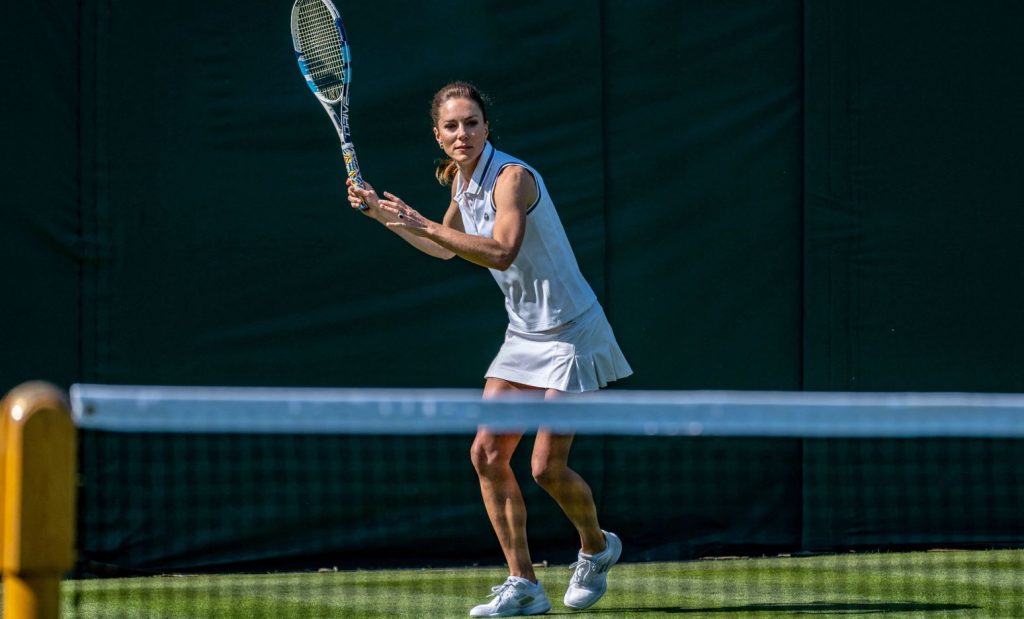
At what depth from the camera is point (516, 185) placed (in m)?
4.98

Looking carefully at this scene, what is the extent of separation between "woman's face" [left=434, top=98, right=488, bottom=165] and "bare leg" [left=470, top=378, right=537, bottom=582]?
76 cm

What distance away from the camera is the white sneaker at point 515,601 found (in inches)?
198

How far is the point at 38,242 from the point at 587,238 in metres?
2.26

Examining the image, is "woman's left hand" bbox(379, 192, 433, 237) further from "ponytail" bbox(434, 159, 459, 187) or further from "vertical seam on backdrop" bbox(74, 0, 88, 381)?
"vertical seam on backdrop" bbox(74, 0, 88, 381)

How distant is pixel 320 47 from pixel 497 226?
1308 mm

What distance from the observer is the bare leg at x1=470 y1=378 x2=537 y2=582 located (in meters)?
5.05

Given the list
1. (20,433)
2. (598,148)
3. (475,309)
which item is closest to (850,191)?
(598,148)

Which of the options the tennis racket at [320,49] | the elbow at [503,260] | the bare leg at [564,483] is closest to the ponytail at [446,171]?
the tennis racket at [320,49]

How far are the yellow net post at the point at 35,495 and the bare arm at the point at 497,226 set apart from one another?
8.12ft

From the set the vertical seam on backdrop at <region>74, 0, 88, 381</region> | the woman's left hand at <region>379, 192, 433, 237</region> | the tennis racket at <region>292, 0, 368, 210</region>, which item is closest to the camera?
the woman's left hand at <region>379, 192, 433, 237</region>

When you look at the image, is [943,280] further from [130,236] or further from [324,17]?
[130,236]

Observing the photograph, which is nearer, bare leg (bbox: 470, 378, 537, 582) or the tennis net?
bare leg (bbox: 470, 378, 537, 582)

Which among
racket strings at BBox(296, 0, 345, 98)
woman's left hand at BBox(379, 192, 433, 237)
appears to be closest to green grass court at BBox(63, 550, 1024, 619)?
woman's left hand at BBox(379, 192, 433, 237)

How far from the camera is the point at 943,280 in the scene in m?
7.32
